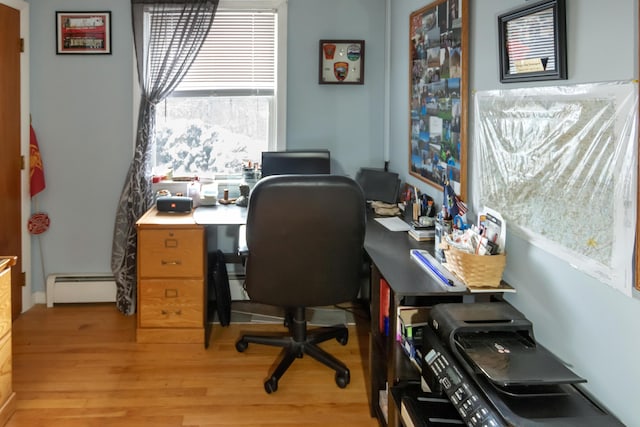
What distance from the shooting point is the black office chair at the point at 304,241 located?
2.32 meters

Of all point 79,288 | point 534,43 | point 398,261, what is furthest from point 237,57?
point 534,43

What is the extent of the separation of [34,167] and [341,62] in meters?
2.12

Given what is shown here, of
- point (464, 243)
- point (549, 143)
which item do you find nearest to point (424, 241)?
point (464, 243)

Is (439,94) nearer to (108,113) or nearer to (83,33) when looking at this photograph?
(108,113)

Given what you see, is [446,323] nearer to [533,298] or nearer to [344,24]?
[533,298]

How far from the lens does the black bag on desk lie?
10.6ft

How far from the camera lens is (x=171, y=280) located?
3.03 metres

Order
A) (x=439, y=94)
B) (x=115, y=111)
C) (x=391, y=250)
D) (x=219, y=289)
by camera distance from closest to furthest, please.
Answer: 1. (x=391, y=250)
2. (x=439, y=94)
3. (x=219, y=289)
4. (x=115, y=111)

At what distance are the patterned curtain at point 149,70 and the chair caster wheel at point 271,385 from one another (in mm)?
1382

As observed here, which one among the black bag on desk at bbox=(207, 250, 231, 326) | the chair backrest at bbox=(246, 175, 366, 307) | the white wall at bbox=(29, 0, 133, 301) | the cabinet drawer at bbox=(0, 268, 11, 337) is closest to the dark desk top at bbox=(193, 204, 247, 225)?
the black bag on desk at bbox=(207, 250, 231, 326)

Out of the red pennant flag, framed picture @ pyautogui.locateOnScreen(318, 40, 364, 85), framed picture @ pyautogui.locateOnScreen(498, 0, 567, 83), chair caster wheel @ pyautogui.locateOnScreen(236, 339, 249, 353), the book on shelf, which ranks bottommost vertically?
chair caster wheel @ pyautogui.locateOnScreen(236, 339, 249, 353)

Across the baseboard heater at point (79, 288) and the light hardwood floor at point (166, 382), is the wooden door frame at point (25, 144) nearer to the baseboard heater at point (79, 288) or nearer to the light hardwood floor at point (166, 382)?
the baseboard heater at point (79, 288)

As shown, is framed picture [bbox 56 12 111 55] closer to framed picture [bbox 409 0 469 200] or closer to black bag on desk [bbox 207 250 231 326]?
black bag on desk [bbox 207 250 231 326]

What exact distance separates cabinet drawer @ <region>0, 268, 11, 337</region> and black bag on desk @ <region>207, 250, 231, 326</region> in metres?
1.14
